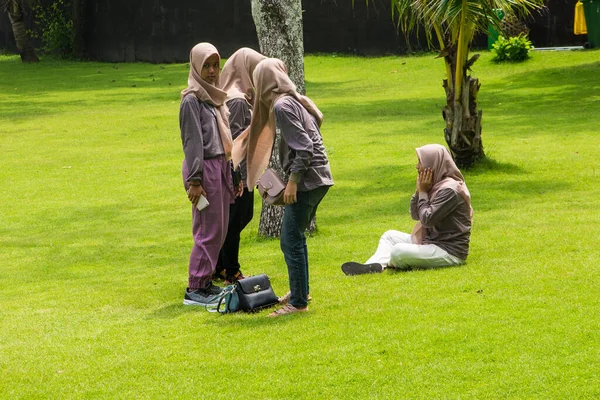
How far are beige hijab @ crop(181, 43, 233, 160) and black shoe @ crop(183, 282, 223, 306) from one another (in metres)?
1.05

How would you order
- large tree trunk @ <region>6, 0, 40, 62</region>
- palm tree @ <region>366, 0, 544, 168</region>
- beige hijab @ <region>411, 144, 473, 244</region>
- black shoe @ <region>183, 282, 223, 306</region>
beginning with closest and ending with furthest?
black shoe @ <region>183, 282, 223, 306</region>, beige hijab @ <region>411, 144, 473, 244</region>, palm tree @ <region>366, 0, 544, 168</region>, large tree trunk @ <region>6, 0, 40, 62</region>

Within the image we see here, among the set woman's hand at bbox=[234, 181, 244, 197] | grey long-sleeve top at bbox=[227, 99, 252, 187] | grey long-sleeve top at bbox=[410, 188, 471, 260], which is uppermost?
grey long-sleeve top at bbox=[227, 99, 252, 187]

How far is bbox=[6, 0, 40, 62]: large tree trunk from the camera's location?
32938 millimetres

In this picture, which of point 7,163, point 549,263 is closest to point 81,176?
point 7,163

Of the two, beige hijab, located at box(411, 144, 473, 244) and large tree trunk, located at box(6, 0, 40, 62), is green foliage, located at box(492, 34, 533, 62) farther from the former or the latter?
beige hijab, located at box(411, 144, 473, 244)

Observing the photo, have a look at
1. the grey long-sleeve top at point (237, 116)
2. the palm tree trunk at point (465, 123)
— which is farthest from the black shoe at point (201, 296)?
the palm tree trunk at point (465, 123)

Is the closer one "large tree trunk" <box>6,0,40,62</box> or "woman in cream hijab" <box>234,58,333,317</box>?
"woman in cream hijab" <box>234,58,333,317</box>

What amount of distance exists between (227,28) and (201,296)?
26.2m

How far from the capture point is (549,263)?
8.02 metres

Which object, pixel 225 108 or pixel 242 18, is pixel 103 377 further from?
pixel 242 18

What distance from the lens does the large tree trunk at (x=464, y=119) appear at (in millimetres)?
13703

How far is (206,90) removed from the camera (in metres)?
7.67

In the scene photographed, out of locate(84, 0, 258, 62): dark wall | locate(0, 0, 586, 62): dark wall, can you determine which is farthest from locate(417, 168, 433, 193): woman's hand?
locate(84, 0, 258, 62): dark wall

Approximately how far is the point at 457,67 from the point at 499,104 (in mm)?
7804
